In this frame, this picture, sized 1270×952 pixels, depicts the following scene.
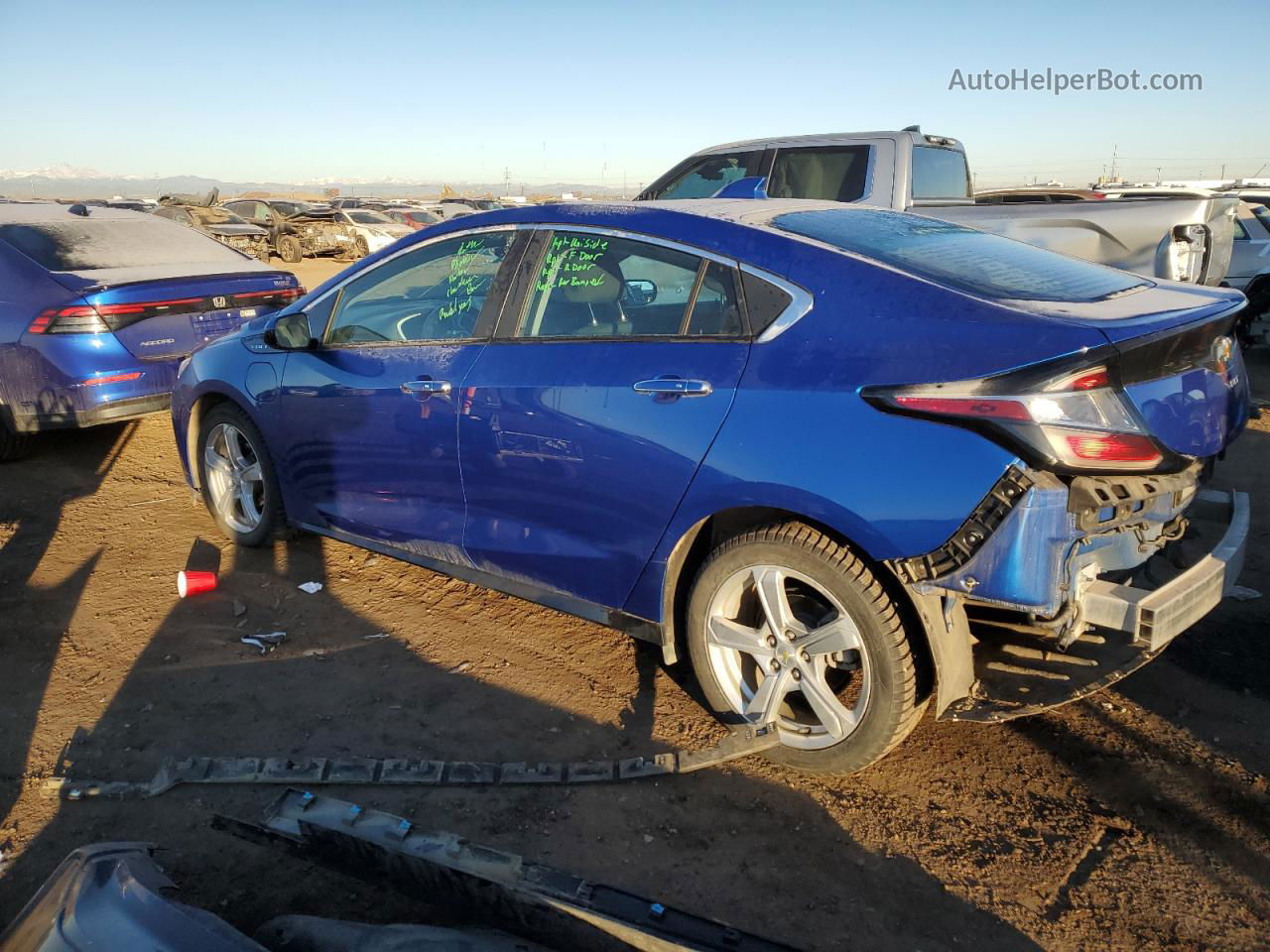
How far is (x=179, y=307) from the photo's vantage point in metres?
5.86

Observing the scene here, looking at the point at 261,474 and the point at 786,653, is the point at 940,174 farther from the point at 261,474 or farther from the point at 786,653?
the point at 786,653

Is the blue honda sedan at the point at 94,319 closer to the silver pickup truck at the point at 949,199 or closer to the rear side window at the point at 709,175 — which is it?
the rear side window at the point at 709,175

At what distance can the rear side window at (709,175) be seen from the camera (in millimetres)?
7639

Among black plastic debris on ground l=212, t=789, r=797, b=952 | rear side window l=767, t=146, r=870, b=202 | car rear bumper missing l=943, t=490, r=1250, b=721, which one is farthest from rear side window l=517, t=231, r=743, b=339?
rear side window l=767, t=146, r=870, b=202

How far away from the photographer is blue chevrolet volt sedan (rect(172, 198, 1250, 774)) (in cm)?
241

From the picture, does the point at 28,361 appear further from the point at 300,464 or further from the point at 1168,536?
the point at 1168,536

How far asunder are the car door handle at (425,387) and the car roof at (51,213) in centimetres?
446

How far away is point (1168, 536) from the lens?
2896 mm

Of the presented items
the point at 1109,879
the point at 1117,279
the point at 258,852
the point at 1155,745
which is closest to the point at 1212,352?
the point at 1117,279

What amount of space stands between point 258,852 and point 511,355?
5.79ft

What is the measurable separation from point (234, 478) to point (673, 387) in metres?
2.89

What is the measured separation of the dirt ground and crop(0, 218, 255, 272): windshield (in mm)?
2394

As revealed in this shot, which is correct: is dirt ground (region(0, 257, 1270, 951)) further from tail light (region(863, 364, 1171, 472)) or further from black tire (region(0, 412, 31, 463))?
black tire (region(0, 412, 31, 463))

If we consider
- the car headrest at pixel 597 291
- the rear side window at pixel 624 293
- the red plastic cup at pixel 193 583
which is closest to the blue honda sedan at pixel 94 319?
the red plastic cup at pixel 193 583
